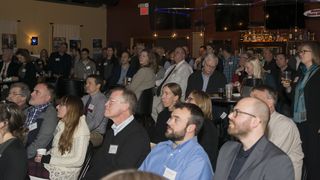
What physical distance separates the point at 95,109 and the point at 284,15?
9.21 m

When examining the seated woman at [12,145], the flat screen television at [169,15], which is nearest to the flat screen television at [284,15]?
the flat screen television at [169,15]

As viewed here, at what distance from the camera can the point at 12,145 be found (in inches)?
124

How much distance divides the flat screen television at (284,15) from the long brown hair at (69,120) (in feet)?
34.2

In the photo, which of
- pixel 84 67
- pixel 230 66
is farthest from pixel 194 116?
pixel 84 67

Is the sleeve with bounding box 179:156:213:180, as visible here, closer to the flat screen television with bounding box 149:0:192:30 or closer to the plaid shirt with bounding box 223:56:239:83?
the plaid shirt with bounding box 223:56:239:83

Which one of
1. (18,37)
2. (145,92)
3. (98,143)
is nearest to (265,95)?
(98,143)

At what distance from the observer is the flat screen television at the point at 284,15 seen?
43.9ft

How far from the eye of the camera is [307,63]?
4.86m

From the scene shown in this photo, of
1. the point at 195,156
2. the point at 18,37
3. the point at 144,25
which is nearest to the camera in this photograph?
the point at 195,156

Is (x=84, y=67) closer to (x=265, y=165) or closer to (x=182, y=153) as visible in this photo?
(x=182, y=153)

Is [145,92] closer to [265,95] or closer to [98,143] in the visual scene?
[98,143]

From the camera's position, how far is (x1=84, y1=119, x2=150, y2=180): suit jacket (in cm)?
348

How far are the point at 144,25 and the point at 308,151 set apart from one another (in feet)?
42.3

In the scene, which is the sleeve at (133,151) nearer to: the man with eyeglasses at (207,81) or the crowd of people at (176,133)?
the crowd of people at (176,133)
